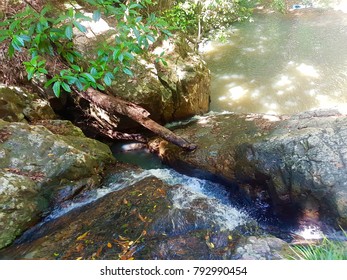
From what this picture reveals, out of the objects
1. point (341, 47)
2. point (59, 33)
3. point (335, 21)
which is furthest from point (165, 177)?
point (335, 21)

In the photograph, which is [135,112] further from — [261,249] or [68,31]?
[261,249]

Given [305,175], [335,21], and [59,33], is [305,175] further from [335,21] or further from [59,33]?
[335,21]

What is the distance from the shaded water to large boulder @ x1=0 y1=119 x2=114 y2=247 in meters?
4.43

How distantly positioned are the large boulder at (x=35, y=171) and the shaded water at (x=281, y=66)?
14.5 feet

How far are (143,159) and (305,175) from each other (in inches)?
145

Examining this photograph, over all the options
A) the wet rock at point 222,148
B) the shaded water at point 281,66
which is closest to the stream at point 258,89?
A: the shaded water at point 281,66

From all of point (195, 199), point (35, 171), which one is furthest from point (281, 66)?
point (35, 171)

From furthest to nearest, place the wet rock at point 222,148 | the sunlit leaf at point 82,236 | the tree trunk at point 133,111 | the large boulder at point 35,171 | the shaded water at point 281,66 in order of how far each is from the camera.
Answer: the shaded water at point 281,66 < the tree trunk at point 133,111 < the wet rock at point 222,148 < the large boulder at point 35,171 < the sunlit leaf at point 82,236

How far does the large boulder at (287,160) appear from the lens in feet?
11.5

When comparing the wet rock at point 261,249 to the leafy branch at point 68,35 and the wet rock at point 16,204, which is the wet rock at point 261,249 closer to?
the leafy branch at point 68,35

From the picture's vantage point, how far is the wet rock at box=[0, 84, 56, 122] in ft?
16.8

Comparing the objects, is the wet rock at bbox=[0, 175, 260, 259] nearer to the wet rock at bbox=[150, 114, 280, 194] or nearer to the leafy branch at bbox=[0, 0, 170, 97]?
the wet rock at bbox=[150, 114, 280, 194]

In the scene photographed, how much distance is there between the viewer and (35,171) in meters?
4.10

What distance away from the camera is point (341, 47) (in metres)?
9.60
